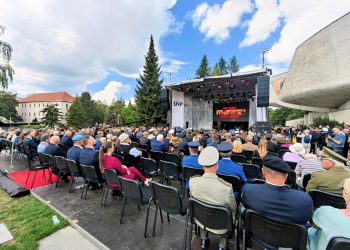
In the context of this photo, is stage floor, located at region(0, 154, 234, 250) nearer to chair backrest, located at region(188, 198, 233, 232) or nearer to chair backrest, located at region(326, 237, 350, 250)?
chair backrest, located at region(188, 198, 233, 232)

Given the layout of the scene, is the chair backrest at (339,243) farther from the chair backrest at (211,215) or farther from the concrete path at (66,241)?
the concrete path at (66,241)

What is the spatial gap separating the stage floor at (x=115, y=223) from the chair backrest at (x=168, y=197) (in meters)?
0.48

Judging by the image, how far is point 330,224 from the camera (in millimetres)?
1406

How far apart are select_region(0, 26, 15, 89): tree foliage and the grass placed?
1015 cm

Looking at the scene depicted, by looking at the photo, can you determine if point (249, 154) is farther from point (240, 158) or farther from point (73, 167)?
point (73, 167)

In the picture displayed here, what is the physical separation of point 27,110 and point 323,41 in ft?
290

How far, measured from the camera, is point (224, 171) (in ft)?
9.37

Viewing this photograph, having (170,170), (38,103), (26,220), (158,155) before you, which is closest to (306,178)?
(170,170)

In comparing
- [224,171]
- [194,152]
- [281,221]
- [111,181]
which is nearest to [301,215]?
[281,221]

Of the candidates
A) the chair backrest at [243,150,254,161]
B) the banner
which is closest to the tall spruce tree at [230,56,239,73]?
the banner

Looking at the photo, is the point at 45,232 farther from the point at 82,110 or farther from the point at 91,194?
the point at 82,110

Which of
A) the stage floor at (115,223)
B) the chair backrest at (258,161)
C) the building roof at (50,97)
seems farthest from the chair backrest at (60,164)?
the building roof at (50,97)

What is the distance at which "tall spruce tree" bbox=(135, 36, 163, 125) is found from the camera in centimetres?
2470

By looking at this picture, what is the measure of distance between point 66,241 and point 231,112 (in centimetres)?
2101
